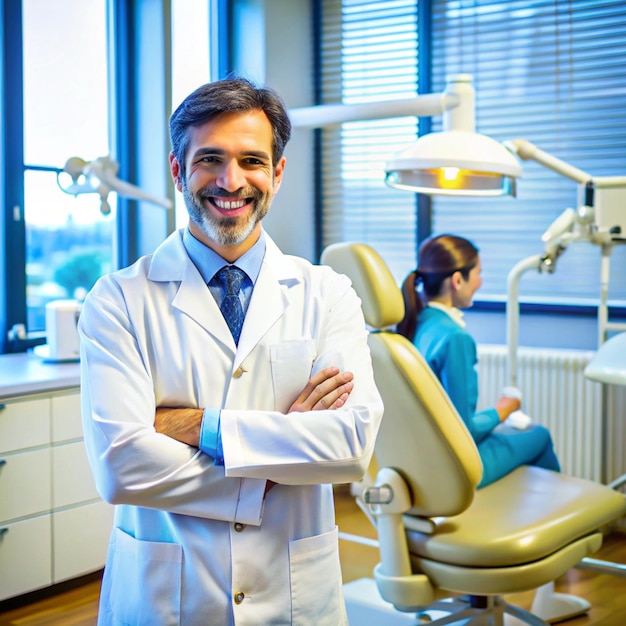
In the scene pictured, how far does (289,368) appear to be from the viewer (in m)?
1.47

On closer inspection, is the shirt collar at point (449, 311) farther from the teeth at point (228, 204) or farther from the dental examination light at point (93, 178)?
the teeth at point (228, 204)

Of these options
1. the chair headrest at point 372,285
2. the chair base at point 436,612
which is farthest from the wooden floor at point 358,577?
the chair headrest at point 372,285

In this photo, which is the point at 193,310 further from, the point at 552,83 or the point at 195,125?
the point at 552,83

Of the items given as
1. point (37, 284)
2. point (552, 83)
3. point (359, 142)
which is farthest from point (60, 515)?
point (552, 83)

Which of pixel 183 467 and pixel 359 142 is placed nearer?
pixel 183 467

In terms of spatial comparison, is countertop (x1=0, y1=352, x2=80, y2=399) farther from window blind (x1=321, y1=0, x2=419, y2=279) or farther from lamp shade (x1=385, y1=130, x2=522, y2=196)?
window blind (x1=321, y1=0, x2=419, y2=279)

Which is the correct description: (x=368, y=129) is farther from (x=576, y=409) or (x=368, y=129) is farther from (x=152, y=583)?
(x=152, y=583)

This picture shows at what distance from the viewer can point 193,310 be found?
1436mm

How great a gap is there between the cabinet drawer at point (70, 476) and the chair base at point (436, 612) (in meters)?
0.92

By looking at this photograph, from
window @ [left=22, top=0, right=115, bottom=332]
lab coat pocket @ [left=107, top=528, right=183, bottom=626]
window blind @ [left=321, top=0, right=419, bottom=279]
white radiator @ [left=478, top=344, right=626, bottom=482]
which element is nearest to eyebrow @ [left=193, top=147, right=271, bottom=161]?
lab coat pocket @ [left=107, top=528, right=183, bottom=626]

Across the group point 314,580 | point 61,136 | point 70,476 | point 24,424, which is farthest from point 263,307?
point 61,136

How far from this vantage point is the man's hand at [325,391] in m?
1.44

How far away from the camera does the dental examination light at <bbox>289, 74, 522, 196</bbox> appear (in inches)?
89.5

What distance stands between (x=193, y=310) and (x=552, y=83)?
2790 millimetres
